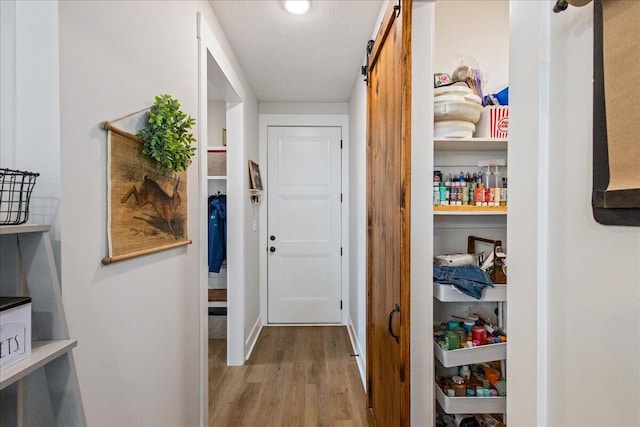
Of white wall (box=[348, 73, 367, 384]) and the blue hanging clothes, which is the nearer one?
white wall (box=[348, 73, 367, 384])

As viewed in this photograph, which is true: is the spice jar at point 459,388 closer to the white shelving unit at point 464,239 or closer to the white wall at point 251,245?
the white shelving unit at point 464,239

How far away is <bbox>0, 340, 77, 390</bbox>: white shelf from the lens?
2.01 ft

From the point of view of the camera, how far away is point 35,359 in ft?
2.24

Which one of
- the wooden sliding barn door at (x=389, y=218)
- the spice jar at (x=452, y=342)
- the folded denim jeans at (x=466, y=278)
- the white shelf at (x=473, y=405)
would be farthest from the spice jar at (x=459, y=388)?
the folded denim jeans at (x=466, y=278)

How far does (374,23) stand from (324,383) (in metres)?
2.62

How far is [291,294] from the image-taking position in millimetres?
3883

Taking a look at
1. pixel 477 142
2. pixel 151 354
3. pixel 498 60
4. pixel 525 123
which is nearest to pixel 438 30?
pixel 498 60

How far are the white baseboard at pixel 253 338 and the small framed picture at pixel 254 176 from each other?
1422 millimetres

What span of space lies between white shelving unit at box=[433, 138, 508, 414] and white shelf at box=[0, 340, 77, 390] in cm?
151

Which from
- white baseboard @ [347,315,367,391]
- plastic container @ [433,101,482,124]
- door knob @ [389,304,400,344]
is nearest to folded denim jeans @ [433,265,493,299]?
door knob @ [389,304,400,344]

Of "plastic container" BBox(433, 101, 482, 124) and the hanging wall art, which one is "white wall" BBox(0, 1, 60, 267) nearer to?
the hanging wall art

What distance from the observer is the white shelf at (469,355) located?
65.6 inches

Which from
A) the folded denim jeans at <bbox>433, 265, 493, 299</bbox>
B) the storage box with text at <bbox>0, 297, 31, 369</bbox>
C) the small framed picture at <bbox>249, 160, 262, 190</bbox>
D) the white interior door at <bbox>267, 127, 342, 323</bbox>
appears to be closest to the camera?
the storage box with text at <bbox>0, 297, 31, 369</bbox>

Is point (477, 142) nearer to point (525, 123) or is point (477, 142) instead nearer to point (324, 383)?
point (525, 123)
